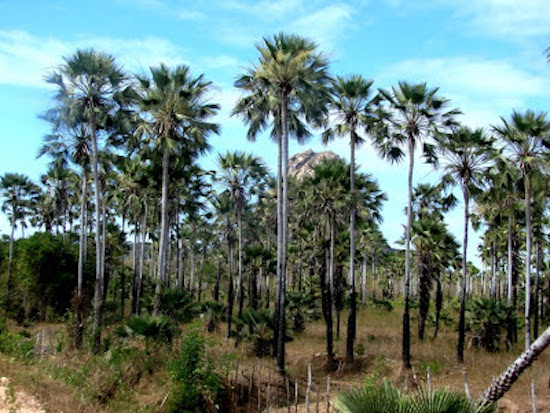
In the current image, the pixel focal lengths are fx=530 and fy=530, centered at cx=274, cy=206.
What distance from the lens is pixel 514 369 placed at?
28.0ft

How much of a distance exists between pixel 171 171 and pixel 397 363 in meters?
15.2

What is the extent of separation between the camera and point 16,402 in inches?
524

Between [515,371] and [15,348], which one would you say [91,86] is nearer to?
[15,348]

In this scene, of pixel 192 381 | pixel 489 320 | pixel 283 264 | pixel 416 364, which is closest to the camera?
pixel 192 381

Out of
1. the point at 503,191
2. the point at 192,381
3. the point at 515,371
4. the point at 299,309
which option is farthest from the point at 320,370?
the point at 515,371

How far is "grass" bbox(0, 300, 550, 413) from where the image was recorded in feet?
49.0

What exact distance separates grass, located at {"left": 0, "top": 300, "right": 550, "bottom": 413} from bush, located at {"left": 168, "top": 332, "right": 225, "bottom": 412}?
2.13 ft

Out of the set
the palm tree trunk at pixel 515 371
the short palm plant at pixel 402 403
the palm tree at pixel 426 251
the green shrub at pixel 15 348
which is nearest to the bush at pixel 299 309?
the palm tree at pixel 426 251

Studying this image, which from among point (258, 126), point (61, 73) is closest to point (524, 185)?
point (258, 126)

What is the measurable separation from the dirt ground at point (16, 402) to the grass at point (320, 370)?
0.23 meters

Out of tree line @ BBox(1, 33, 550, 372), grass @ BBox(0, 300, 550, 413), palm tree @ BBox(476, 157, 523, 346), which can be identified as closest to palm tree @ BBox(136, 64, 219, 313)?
tree line @ BBox(1, 33, 550, 372)

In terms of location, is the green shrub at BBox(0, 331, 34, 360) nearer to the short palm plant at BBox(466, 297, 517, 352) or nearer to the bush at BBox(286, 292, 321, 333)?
the bush at BBox(286, 292, 321, 333)

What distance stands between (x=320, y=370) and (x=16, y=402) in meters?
16.1

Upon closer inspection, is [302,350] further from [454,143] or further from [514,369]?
[514,369]
